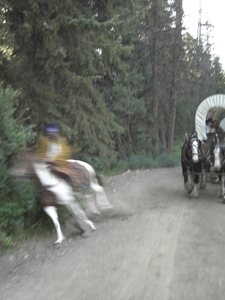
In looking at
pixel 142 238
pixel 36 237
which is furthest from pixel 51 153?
pixel 142 238

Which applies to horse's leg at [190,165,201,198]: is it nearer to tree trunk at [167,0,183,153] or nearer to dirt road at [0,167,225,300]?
dirt road at [0,167,225,300]

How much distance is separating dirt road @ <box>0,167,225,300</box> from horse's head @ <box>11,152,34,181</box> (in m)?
1.34

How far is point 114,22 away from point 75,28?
4.14 feet

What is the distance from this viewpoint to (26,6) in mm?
10992

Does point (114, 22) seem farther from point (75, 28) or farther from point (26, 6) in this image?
point (26, 6)

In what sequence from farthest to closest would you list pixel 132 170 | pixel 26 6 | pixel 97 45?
1. pixel 132 170
2. pixel 97 45
3. pixel 26 6

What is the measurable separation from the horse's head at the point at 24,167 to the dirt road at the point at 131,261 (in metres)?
1.34

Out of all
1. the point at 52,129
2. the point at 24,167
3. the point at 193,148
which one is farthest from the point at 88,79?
the point at 24,167

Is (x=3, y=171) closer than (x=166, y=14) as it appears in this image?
Yes

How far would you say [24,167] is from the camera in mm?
7090

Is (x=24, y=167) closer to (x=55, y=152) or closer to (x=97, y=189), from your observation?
(x=55, y=152)

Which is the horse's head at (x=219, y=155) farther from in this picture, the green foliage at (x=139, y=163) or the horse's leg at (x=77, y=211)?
the green foliage at (x=139, y=163)

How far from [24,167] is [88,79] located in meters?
5.70

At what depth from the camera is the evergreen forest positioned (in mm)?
7566
